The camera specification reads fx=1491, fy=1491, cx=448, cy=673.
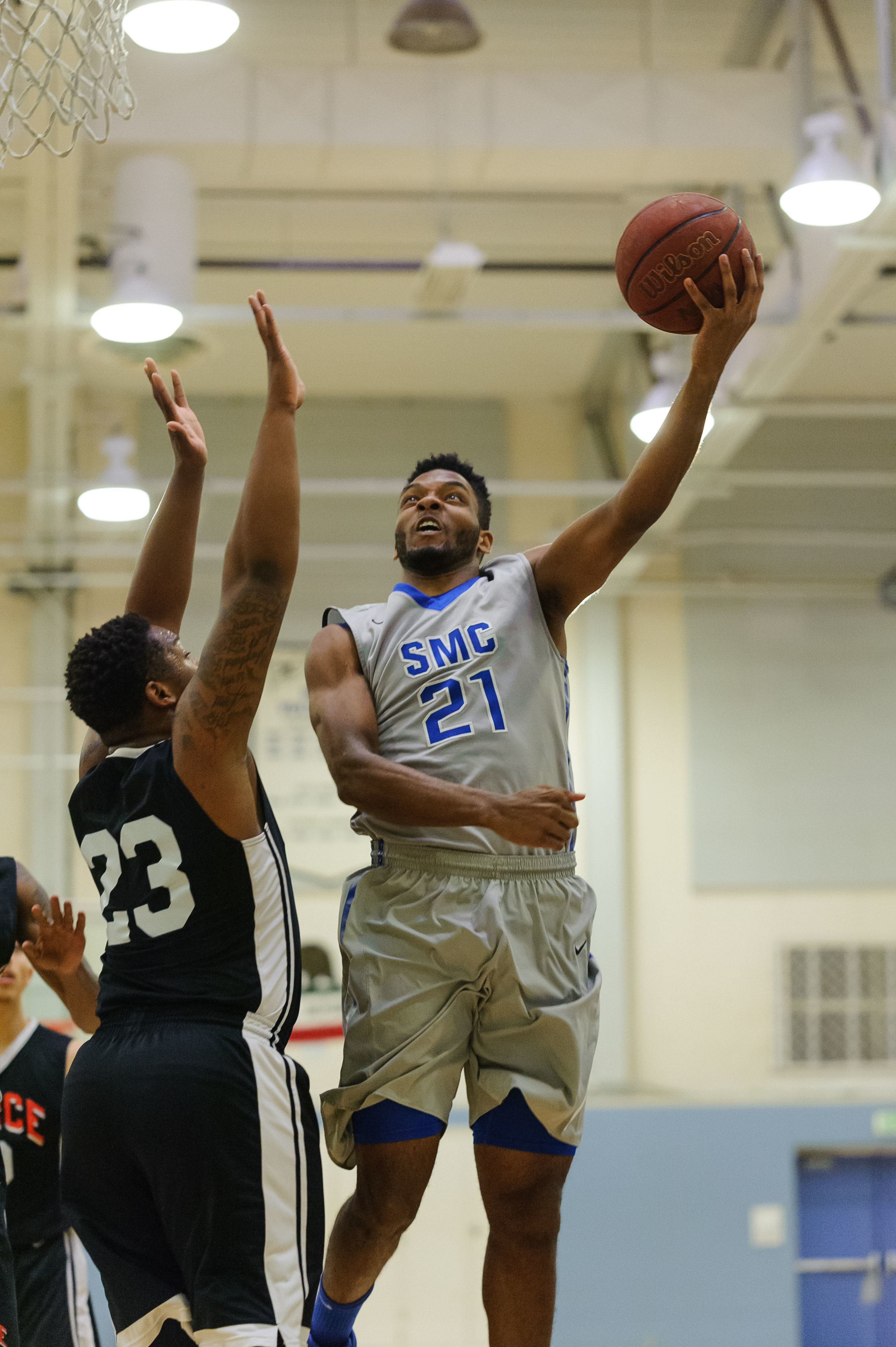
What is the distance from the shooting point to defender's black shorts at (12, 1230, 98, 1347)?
4699 millimetres

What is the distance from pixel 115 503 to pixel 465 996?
7992 millimetres

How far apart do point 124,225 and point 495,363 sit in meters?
5.36

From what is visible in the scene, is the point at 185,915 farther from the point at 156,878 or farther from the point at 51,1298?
the point at 51,1298

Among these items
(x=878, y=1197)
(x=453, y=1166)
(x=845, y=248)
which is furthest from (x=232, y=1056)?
(x=878, y=1197)

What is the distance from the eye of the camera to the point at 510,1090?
3590 mm

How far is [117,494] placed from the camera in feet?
35.6

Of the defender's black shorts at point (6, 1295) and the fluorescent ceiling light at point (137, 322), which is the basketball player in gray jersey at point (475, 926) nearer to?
the defender's black shorts at point (6, 1295)

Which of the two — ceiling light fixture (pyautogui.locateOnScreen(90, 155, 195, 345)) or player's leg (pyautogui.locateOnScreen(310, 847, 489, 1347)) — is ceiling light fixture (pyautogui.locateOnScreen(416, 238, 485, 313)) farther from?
player's leg (pyautogui.locateOnScreen(310, 847, 489, 1347))

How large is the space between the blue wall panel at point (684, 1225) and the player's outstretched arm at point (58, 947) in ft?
28.5

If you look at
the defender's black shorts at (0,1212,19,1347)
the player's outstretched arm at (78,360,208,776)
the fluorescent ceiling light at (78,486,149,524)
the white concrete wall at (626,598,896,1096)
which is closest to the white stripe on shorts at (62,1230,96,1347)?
the defender's black shorts at (0,1212,19,1347)

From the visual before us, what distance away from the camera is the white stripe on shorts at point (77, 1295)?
475cm

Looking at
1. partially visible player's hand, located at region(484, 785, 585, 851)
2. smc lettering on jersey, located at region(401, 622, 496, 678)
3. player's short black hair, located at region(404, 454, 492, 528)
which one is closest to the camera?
partially visible player's hand, located at region(484, 785, 585, 851)

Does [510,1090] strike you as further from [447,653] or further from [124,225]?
[124,225]

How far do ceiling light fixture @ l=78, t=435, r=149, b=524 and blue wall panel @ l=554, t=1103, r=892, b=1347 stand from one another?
5981mm
